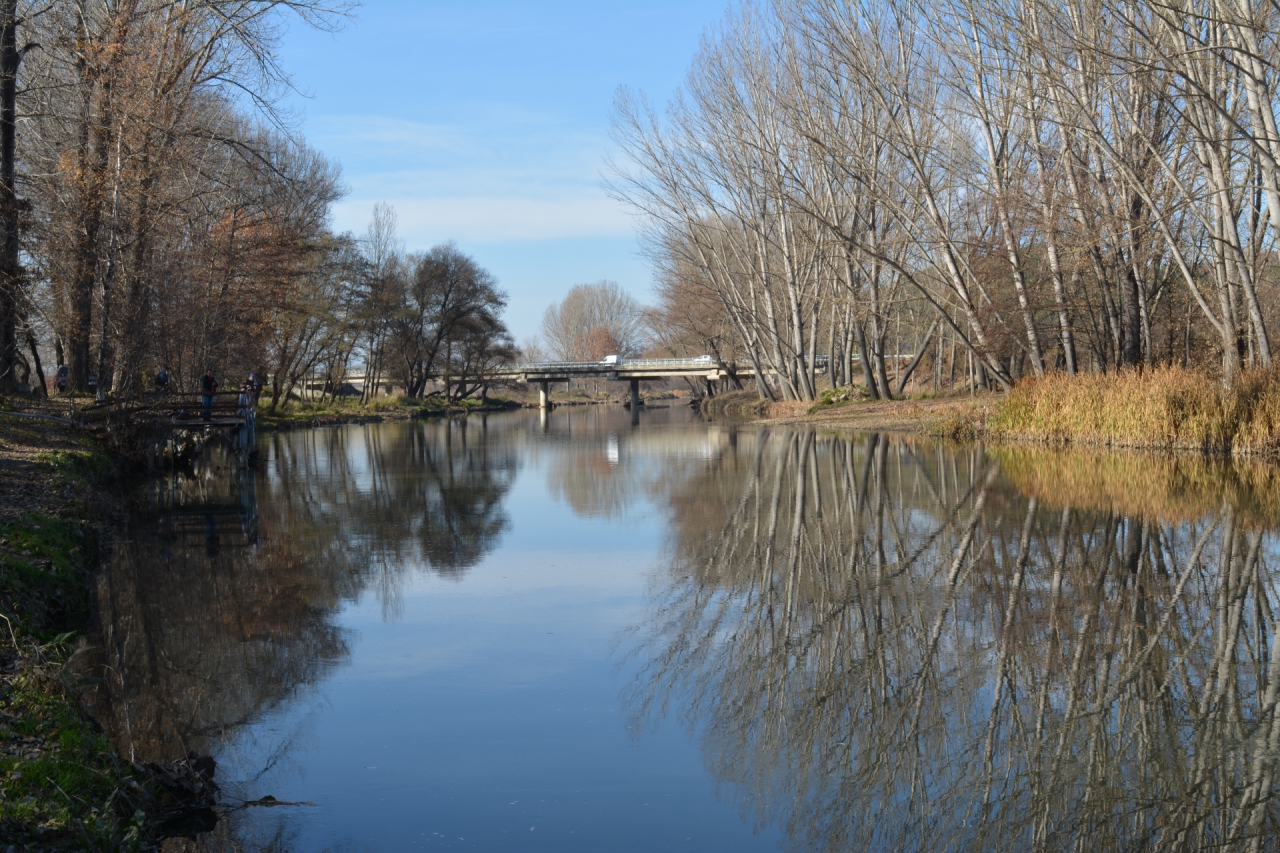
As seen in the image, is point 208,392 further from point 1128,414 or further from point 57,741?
point 57,741

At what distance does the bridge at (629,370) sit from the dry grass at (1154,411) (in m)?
36.7

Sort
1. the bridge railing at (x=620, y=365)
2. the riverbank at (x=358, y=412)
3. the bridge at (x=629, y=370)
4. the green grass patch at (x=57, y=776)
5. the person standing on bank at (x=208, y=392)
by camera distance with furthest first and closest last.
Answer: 1. the bridge railing at (x=620, y=365)
2. the bridge at (x=629, y=370)
3. the riverbank at (x=358, y=412)
4. the person standing on bank at (x=208, y=392)
5. the green grass patch at (x=57, y=776)

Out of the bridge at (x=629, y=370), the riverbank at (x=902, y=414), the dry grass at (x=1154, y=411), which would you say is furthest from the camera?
the bridge at (x=629, y=370)

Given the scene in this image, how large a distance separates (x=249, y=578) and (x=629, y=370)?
213 ft

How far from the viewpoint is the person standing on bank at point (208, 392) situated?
70.1 feet

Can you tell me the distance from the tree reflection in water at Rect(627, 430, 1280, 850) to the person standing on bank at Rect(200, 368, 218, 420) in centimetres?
1318

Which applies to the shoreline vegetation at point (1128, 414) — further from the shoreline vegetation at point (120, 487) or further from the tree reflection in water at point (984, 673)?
the tree reflection in water at point (984, 673)

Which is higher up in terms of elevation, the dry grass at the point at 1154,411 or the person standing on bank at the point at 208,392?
the person standing on bank at the point at 208,392

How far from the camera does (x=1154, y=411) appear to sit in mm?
19203

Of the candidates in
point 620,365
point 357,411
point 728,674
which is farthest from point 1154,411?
point 620,365

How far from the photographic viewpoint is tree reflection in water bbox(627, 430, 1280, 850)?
444 cm

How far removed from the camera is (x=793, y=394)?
130 feet

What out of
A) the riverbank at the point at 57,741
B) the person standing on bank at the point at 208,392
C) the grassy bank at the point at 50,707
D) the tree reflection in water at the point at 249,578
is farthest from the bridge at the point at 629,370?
the riverbank at the point at 57,741

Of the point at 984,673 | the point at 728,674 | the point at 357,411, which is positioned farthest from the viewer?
the point at 357,411
